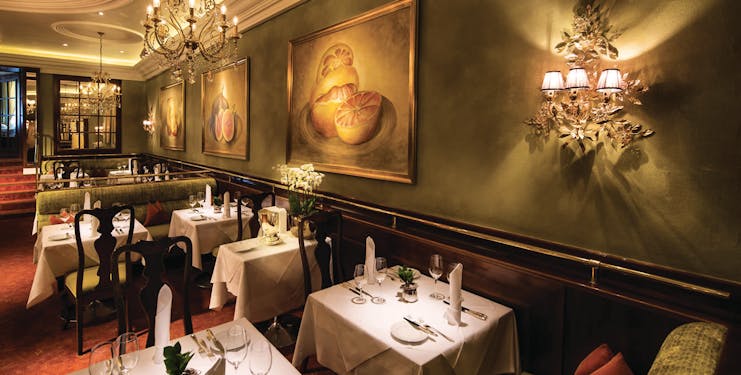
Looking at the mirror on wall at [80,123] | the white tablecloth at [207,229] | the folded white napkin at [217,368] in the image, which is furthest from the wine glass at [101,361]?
the mirror on wall at [80,123]

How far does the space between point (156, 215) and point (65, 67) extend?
779cm

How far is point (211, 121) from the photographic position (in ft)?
22.7

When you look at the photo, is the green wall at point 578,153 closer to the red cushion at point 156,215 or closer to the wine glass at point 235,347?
the wine glass at point 235,347

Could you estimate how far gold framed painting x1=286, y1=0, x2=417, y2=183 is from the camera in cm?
336

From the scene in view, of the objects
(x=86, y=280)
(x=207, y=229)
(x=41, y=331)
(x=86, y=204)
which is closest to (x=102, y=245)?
(x=86, y=280)

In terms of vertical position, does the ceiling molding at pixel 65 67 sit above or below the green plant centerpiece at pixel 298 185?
above

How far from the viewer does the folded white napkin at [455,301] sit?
2074 mm

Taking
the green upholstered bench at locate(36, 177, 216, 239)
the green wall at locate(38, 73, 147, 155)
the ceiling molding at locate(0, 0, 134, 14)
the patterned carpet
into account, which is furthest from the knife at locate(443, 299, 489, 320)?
the green wall at locate(38, 73, 147, 155)

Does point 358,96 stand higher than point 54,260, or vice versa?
point 358,96

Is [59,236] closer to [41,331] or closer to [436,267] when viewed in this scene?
[41,331]

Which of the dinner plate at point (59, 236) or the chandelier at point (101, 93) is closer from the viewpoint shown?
the dinner plate at point (59, 236)

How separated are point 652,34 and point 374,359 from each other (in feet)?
6.99

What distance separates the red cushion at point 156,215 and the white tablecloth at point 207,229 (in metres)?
0.66

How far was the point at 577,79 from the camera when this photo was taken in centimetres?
207
